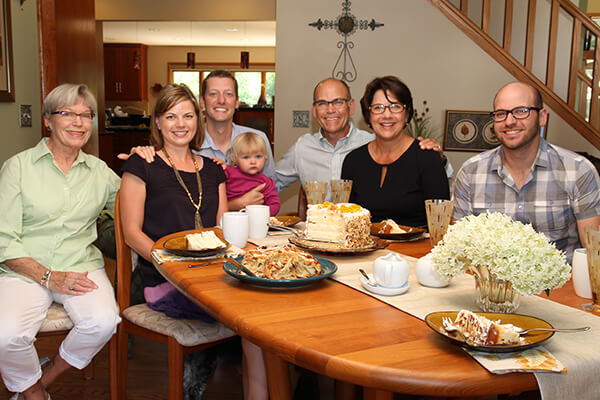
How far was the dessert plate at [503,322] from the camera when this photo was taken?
900mm

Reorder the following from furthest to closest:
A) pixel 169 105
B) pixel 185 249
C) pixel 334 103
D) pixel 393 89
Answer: pixel 334 103
pixel 393 89
pixel 169 105
pixel 185 249

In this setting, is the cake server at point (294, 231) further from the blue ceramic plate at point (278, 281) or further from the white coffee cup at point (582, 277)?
the white coffee cup at point (582, 277)

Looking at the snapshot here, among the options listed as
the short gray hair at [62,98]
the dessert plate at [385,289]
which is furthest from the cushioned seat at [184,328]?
the short gray hair at [62,98]

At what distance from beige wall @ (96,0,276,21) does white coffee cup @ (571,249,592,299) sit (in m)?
7.84

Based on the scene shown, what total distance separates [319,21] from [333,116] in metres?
2.34

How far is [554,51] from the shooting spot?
4.98 meters

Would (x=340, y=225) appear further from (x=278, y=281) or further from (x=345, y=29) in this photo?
(x=345, y=29)

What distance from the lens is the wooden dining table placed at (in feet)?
2.80

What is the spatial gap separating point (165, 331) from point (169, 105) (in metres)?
0.97

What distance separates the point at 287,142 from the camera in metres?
5.20

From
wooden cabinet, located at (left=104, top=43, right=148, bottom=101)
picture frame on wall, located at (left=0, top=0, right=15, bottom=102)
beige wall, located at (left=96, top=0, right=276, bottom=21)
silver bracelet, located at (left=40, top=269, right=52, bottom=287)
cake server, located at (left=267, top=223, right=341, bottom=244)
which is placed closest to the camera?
cake server, located at (left=267, top=223, right=341, bottom=244)

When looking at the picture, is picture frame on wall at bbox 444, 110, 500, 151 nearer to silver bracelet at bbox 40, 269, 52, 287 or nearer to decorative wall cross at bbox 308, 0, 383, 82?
decorative wall cross at bbox 308, 0, 383, 82

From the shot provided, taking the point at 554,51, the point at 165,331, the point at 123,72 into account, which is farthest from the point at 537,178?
the point at 123,72

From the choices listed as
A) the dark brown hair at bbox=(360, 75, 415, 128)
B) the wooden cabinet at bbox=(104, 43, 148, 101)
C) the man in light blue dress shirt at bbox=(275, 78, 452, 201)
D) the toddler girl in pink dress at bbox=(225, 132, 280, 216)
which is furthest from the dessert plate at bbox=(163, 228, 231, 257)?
the wooden cabinet at bbox=(104, 43, 148, 101)
